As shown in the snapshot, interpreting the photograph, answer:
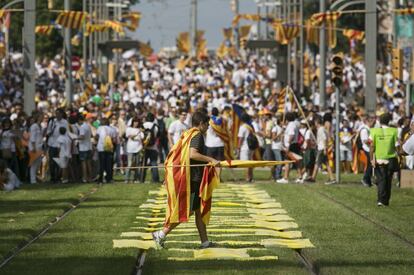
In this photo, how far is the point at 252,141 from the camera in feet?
121

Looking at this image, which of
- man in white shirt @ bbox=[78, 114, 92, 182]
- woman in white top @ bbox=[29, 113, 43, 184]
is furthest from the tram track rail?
woman in white top @ bbox=[29, 113, 43, 184]

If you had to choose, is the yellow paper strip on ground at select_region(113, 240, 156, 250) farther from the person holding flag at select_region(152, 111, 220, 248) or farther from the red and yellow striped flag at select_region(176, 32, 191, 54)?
the red and yellow striped flag at select_region(176, 32, 191, 54)

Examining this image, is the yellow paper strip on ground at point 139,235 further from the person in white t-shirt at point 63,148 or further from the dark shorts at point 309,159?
the dark shorts at point 309,159

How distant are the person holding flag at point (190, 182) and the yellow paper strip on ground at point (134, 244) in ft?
0.58

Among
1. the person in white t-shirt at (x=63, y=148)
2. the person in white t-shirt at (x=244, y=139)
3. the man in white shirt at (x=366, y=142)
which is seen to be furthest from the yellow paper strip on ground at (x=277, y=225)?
the person in white t-shirt at (x=244, y=139)

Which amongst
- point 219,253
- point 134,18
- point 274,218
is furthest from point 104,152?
point 134,18

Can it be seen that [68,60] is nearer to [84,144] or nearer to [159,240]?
[84,144]

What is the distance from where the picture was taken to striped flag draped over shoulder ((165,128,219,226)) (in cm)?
1886

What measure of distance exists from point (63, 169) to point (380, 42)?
77838mm

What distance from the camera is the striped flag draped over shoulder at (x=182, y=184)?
61.9 ft

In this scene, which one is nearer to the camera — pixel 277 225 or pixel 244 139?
pixel 277 225

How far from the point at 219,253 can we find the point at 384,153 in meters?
9.01

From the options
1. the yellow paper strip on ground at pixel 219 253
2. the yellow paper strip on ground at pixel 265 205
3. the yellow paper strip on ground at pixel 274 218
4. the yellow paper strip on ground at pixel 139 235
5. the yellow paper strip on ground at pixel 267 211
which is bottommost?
the yellow paper strip on ground at pixel 265 205

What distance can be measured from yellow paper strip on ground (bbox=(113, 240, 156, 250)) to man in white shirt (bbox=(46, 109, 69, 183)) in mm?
16394
